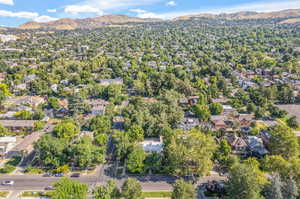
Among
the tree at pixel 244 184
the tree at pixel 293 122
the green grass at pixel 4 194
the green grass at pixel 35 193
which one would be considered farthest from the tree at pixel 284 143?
the green grass at pixel 4 194

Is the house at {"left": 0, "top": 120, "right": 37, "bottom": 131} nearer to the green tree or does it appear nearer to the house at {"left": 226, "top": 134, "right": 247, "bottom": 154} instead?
the green tree

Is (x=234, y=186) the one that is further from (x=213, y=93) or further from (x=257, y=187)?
(x=213, y=93)

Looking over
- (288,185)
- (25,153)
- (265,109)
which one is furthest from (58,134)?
(265,109)

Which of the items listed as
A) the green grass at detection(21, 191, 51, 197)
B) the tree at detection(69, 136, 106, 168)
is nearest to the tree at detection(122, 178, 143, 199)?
the tree at detection(69, 136, 106, 168)

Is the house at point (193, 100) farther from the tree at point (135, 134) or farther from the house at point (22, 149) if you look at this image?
the house at point (22, 149)

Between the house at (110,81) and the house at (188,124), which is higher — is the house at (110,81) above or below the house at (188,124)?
above

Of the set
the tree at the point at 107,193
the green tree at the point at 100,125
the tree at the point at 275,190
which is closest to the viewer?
the tree at the point at 275,190

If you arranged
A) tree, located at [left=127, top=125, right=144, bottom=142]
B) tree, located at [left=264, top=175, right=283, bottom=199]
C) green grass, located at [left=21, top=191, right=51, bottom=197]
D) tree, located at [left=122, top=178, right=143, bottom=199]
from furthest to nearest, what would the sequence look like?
tree, located at [left=127, top=125, right=144, bottom=142] → green grass, located at [left=21, top=191, right=51, bottom=197] → tree, located at [left=122, top=178, right=143, bottom=199] → tree, located at [left=264, top=175, right=283, bottom=199]
